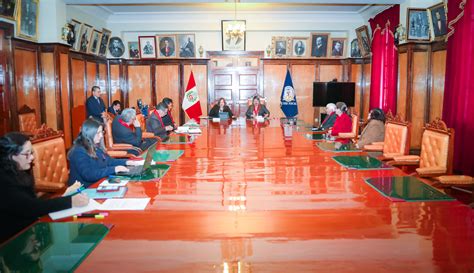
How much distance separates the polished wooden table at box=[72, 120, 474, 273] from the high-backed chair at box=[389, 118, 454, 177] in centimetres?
90

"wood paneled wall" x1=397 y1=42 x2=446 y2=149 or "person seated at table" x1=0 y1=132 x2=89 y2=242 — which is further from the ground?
"wood paneled wall" x1=397 y1=42 x2=446 y2=149

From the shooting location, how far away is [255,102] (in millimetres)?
9227

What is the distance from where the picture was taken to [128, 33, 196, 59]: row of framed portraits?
11354mm

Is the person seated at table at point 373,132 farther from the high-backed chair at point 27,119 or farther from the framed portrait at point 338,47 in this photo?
the framed portrait at point 338,47

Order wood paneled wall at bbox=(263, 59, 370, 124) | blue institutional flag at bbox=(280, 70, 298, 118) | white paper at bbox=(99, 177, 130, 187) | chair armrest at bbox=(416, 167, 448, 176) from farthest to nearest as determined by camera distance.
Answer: wood paneled wall at bbox=(263, 59, 370, 124) → blue institutional flag at bbox=(280, 70, 298, 118) → chair armrest at bbox=(416, 167, 448, 176) → white paper at bbox=(99, 177, 130, 187)

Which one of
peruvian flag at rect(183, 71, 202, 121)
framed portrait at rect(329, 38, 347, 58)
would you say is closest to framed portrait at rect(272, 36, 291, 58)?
framed portrait at rect(329, 38, 347, 58)

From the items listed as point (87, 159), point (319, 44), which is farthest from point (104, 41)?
point (87, 159)

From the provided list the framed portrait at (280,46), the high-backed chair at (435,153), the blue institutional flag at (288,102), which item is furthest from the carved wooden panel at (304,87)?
the high-backed chair at (435,153)

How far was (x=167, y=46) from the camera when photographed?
11445 millimetres

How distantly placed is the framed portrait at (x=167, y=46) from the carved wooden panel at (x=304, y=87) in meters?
3.31

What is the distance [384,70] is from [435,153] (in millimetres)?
5342

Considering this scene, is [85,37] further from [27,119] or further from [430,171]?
[430,171]

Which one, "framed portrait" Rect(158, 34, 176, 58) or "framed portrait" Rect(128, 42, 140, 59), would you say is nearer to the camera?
"framed portrait" Rect(158, 34, 176, 58)

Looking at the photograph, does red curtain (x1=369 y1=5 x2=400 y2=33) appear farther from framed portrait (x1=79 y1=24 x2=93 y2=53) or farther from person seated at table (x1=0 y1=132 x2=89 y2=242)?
person seated at table (x1=0 y1=132 x2=89 y2=242)
